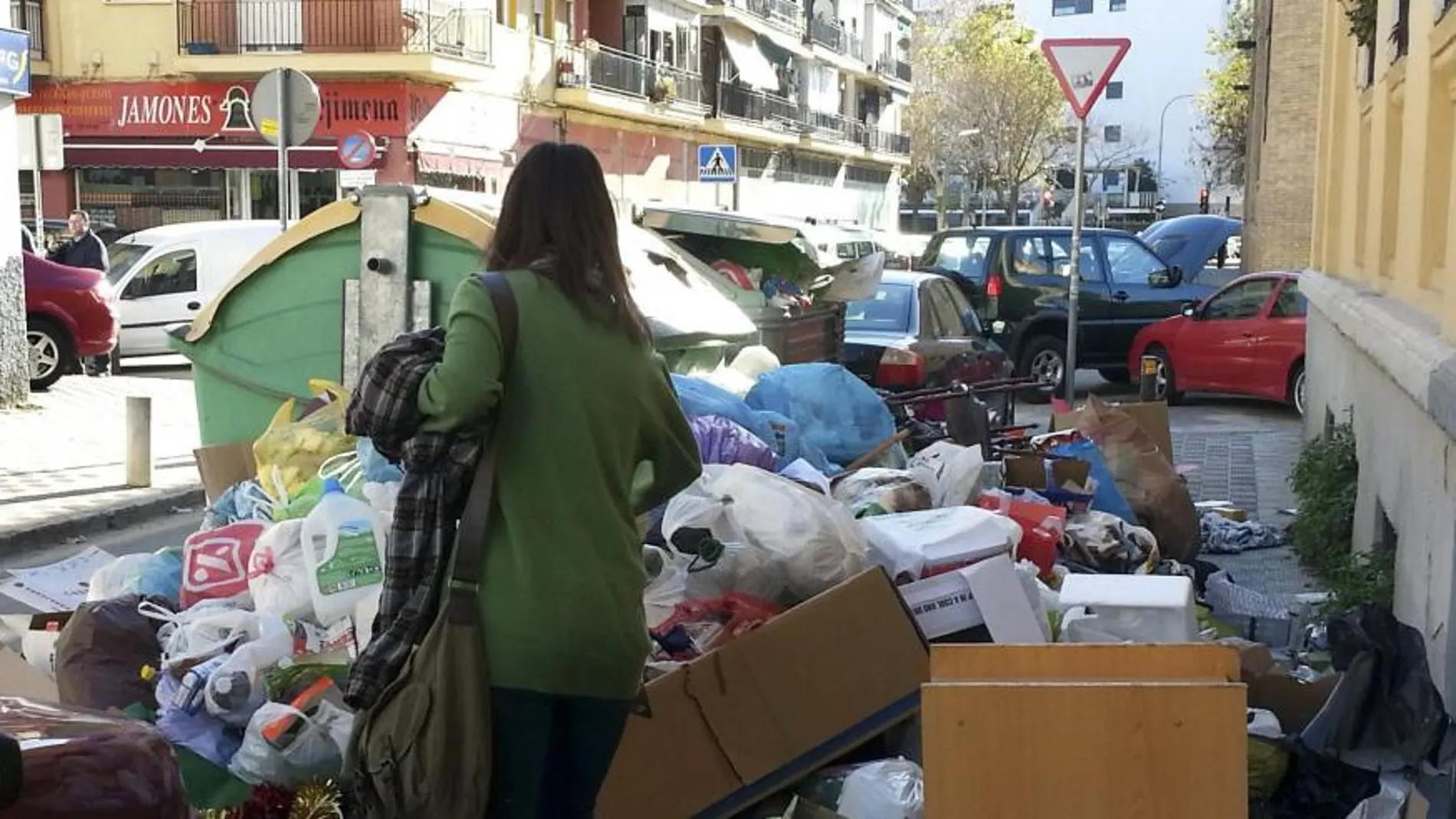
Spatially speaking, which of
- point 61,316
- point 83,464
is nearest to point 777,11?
point 61,316

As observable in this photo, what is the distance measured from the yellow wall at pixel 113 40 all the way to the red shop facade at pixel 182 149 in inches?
9.5

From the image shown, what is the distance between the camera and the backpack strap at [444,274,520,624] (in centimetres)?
309

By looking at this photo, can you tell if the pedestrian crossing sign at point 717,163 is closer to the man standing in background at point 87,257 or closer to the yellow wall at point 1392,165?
the man standing in background at point 87,257

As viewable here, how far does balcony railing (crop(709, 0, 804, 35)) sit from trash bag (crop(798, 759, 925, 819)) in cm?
4168

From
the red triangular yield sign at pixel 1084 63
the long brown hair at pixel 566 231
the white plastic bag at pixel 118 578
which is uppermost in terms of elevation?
the red triangular yield sign at pixel 1084 63

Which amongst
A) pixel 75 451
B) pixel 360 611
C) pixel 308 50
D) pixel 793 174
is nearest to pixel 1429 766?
pixel 360 611

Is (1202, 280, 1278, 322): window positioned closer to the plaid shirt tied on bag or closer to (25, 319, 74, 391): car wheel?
(25, 319, 74, 391): car wheel

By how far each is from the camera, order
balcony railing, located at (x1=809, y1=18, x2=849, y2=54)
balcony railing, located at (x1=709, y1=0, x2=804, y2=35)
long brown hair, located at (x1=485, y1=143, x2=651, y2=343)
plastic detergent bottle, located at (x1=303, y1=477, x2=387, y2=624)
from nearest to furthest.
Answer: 1. long brown hair, located at (x1=485, y1=143, x2=651, y2=343)
2. plastic detergent bottle, located at (x1=303, y1=477, x2=387, y2=624)
3. balcony railing, located at (x1=709, y1=0, x2=804, y2=35)
4. balcony railing, located at (x1=809, y1=18, x2=849, y2=54)

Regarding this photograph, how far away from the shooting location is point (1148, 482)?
7812 mm

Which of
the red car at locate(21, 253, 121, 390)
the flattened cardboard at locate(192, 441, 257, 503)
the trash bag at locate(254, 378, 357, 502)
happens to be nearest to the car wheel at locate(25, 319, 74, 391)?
the red car at locate(21, 253, 121, 390)

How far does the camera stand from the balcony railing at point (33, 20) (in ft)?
89.1

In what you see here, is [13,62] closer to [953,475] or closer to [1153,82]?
[953,475]

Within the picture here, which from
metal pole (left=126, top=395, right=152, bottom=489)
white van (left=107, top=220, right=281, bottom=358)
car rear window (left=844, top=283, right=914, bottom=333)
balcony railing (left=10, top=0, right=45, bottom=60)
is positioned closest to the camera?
metal pole (left=126, top=395, right=152, bottom=489)

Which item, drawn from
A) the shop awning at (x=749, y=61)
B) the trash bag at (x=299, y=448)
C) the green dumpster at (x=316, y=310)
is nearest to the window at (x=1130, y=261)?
the green dumpster at (x=316, y=310)
